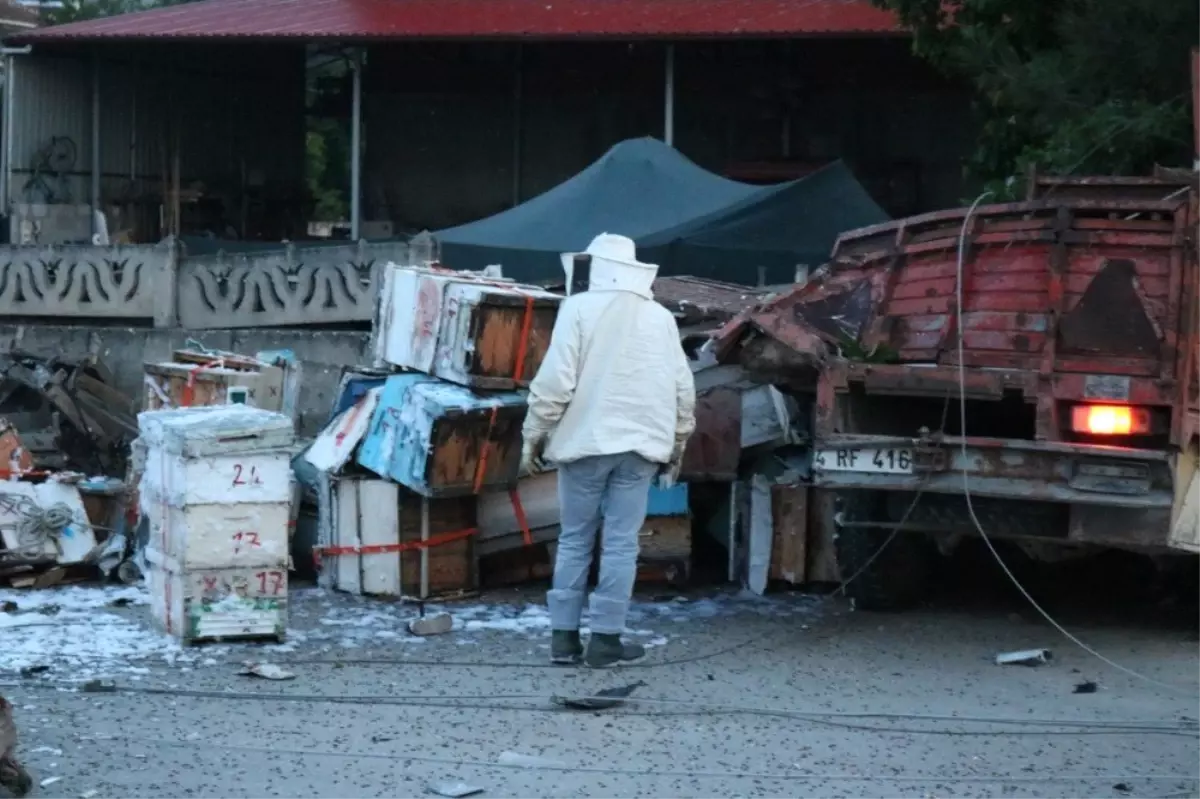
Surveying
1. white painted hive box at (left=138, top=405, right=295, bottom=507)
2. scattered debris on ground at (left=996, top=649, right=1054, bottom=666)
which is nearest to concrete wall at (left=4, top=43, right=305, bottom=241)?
white painted hive box at (left=138, top=405, right=295, bottom=507)

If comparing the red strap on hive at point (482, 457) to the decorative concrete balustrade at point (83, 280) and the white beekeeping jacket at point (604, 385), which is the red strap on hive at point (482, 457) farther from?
the decorative concrete balustrade at point (83, 280)

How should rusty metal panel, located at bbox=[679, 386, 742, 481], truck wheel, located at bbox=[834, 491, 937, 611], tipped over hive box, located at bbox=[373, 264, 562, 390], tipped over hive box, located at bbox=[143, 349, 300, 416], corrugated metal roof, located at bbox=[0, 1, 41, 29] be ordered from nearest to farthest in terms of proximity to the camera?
1. truck wheel, located at bbox=[834, 491, 937, 611]
2. tipped over hive box, located at bbox=[373, 264, 562, 390]
3. rusty metal panel, located at bbox=[679, 386, 742, 481]
4. tipped over hive box, located at bbox=[143, 349, 300, 416]
5. corrugated metal roof, located at bbox=[0, 1, 41, 29]

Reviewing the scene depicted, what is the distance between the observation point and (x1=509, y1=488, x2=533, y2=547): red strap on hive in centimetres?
1009

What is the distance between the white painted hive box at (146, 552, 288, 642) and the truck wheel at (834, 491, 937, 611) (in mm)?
2847

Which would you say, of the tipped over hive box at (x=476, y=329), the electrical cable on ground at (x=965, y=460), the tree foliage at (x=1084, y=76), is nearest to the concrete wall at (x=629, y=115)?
the tree foliage at (x=1084, y=76)

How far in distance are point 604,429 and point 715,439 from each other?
2.64 metres

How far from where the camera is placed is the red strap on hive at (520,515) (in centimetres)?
1009

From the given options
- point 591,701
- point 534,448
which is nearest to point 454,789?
point 591,701

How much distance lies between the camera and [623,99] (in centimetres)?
2872

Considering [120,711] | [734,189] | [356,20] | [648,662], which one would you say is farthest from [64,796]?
[356,20]

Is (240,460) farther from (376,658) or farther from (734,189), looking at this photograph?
(734,189)

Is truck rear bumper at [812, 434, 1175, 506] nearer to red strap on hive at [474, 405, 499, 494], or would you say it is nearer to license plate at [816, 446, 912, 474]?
license plate at [816, 446, 912, 474]

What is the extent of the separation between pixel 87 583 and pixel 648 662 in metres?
3.85

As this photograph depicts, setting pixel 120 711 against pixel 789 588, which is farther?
pixel 789 588
